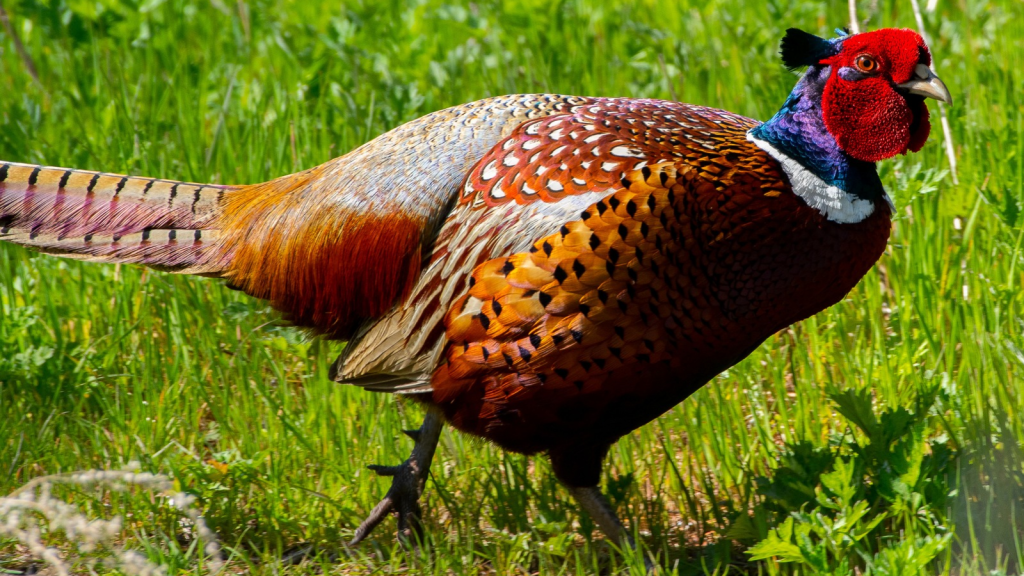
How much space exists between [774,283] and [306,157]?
91.8 inches

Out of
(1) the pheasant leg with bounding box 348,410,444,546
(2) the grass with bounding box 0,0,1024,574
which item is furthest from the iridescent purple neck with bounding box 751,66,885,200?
(1) the pheasant leg with bounding box 348,410,444,546

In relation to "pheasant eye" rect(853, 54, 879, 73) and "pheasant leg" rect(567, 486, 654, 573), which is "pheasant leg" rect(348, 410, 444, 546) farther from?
"pheasant eye" rect(853, 54, 879, 73)

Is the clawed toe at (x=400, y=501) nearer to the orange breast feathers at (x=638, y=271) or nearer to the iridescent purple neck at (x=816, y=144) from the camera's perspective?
the orange breast feathers at (x=638, y=271)

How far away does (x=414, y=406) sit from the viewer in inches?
147

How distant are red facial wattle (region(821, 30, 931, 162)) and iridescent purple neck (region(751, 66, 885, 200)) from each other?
0.03 meters

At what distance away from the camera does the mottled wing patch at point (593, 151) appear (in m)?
2.76

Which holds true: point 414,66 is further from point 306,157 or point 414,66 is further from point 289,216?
point 289,216

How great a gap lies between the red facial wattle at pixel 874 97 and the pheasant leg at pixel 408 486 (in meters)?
1.45

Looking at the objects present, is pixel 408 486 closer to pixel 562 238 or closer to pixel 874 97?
pixel 562 238

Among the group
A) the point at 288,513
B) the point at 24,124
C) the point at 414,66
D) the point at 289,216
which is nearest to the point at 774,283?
the point at 289,216

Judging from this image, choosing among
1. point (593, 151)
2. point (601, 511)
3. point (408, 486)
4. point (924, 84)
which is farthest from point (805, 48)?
point (408, 486)

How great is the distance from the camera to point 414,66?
526cm

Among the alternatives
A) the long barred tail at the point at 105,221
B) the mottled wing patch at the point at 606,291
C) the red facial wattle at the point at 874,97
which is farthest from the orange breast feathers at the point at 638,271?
the long barred tail at the point at 105,221

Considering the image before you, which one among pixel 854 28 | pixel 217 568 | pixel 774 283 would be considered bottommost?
pixel 217 568
